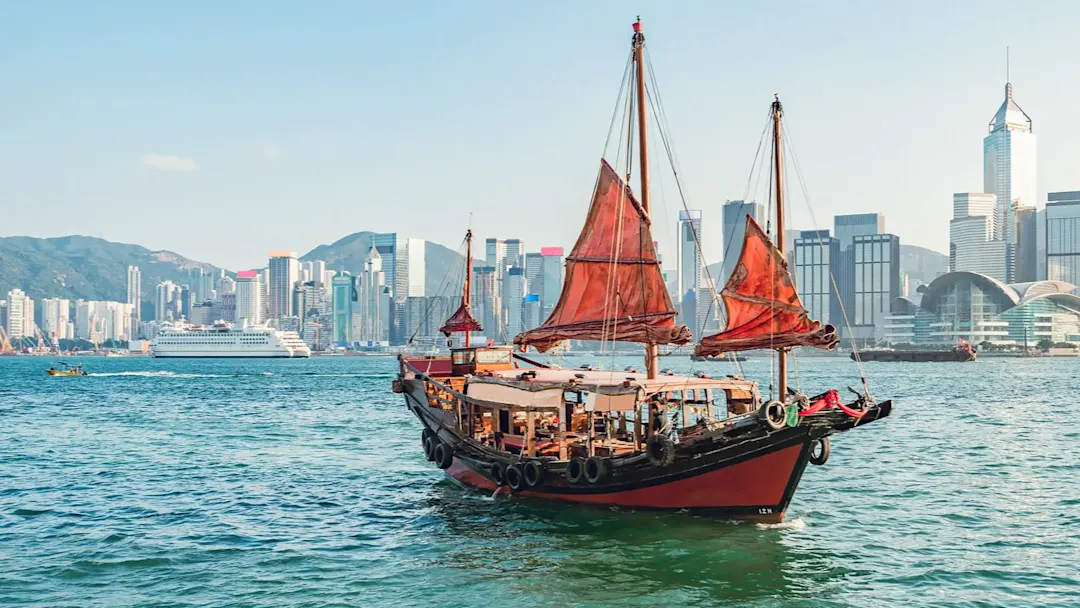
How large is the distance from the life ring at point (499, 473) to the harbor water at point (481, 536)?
32.3 inches

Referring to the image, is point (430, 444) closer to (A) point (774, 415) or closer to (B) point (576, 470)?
(B) point (576, 470)

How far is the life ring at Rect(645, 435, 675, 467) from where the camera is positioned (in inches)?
912

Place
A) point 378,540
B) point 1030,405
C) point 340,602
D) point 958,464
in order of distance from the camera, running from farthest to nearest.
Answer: point 1030,405, point 958,464, point 378,540, point 340,602

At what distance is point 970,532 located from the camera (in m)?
24.5

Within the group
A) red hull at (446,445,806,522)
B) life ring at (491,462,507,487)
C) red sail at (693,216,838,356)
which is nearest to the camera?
red hull at (446,445,806,522)

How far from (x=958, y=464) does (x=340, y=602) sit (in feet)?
91.9

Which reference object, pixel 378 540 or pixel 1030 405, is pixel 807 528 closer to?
pixel 378 540

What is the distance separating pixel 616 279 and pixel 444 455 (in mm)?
8279

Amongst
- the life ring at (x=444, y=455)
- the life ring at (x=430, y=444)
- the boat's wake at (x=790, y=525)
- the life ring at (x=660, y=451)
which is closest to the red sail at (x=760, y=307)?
the life ring at (x=660, y=451)

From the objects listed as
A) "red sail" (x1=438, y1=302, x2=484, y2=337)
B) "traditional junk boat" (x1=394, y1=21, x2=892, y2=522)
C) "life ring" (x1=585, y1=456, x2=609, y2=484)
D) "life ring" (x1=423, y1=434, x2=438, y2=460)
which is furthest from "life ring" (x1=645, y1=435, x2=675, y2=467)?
"red sail" (x1=438, y1=302, x2=484, y2=337)

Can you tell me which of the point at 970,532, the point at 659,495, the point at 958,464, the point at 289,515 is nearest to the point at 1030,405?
the point at 958,464

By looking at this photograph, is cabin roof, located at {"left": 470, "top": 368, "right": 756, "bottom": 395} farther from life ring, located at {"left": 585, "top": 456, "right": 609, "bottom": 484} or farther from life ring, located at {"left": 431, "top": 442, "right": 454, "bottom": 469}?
life ring, located at {"left": 431, "top": 442, "right": 454, "bottom": 469}

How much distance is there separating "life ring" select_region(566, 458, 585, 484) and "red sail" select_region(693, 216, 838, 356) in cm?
485

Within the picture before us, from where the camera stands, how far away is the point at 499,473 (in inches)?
1086
